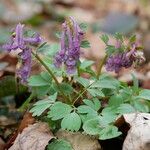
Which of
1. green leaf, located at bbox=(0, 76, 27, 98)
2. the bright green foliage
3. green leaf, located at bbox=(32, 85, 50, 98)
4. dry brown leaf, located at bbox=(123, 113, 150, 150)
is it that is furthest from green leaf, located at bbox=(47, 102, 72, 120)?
green leaf, located at bbox=(0, 76, 27, 98)

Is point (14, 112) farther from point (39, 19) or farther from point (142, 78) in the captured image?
point (39, 19)

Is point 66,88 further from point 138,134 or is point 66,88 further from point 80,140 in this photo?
point 138,134

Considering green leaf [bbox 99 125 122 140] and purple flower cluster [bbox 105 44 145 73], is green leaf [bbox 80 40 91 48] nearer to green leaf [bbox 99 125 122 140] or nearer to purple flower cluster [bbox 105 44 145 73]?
purple flower cluster [bbox 105 44 145 73]

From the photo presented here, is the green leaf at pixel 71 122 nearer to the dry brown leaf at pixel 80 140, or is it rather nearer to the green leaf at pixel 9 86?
the dry brown leaf at pixel 80 140

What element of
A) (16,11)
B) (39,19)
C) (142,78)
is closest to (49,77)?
(142,78)

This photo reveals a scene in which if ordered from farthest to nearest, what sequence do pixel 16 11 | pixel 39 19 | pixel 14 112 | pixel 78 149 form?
pixel 16 11
pixel 39 19
pixel 14 112
pixel 78 149

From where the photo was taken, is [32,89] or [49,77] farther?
[32,89]

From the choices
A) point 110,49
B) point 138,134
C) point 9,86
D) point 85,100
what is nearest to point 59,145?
point 85,100
